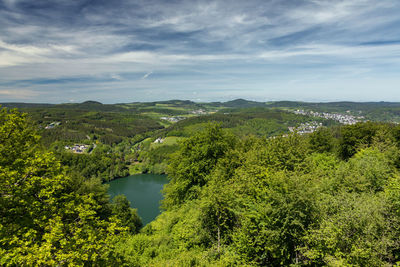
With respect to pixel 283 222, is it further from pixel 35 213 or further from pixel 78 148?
pixel 78 148

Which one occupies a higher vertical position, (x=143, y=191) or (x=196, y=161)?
(x=196, y=161)

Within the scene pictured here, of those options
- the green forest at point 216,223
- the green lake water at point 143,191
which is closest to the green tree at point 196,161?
the green forest at point 216,223

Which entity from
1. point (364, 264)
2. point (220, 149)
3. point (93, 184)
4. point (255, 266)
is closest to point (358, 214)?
point (364, 264)

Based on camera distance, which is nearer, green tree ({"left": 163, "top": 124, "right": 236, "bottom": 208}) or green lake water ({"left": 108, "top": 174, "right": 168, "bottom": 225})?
green tree ({"left": 163, "top": 124, "right": 236, "bottom": 208})

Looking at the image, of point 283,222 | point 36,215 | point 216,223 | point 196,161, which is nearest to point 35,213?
point 36,215

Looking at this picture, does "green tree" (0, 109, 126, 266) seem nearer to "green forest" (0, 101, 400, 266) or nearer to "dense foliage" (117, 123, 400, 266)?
"green forest" (0, 101, 400, 266)

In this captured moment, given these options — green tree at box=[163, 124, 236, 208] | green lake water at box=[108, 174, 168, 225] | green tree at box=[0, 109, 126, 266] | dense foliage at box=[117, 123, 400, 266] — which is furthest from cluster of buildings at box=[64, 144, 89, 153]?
green tree at box=[0, 109, 126, 266]

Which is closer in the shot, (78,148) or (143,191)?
(143,191)

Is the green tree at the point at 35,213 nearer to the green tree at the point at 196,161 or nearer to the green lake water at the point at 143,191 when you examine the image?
the green tree at the point at 196,161
